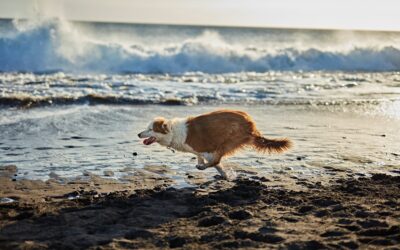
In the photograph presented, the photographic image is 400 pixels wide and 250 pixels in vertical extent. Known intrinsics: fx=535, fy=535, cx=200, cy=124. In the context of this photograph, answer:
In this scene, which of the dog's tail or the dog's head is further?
the dog's tail

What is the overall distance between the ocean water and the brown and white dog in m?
0.39

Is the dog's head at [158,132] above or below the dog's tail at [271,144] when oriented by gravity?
above

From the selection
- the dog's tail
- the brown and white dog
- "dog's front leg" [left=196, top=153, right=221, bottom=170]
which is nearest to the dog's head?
the brown and white dog

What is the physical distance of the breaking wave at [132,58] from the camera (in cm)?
2575

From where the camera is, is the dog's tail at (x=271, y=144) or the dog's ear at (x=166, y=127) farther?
the dog's tail at (x=271, y=144)

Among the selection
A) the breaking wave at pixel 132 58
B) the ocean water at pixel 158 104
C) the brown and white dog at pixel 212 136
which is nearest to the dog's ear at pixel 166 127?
the brown and white dog at pixel 212 136

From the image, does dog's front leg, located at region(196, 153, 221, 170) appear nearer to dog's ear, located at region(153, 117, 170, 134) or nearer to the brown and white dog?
the brown and white dog

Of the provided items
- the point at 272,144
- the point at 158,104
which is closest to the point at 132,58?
the point at 158,104

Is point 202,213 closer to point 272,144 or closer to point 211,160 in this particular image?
point 211,160

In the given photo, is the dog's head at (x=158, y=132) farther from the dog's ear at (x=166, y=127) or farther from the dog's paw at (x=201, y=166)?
the dog's paw at (x=201, y=166)

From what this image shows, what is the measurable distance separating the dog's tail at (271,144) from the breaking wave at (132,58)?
18284 mm

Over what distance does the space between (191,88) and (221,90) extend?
109 cm

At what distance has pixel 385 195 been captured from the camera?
611 cm

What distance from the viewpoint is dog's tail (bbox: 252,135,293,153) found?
743 centimetres
